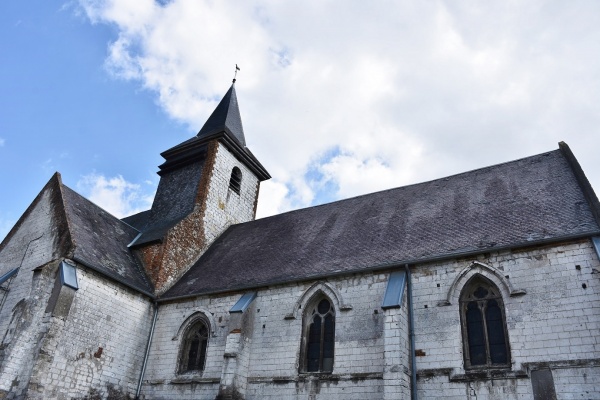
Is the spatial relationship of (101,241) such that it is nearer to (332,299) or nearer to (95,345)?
(95,345)

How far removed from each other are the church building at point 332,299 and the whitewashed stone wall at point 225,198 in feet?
4.22

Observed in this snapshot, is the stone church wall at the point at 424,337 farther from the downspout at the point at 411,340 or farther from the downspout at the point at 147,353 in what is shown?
the downspout at the point at 147,353

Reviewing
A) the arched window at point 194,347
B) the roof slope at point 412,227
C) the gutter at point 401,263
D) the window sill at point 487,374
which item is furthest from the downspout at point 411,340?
the arched window at point 194,347

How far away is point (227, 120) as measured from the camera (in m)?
21.7

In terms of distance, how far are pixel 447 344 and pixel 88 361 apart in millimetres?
9139

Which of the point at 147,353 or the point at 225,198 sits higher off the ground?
the point at 225,198

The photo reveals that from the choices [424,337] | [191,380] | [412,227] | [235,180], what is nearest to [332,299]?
[424,337]

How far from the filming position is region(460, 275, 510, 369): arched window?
9.85m

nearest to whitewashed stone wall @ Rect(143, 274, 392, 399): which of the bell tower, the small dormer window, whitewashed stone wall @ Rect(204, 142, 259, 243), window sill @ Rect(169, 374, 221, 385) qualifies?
window sill @ Rect(169, 374, 221, 385)

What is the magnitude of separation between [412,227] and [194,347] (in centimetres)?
714

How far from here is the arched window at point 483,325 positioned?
9852 millimetres

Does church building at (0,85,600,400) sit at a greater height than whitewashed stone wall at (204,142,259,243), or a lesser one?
lesser

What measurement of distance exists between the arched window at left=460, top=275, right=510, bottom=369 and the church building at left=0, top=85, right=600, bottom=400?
31mm

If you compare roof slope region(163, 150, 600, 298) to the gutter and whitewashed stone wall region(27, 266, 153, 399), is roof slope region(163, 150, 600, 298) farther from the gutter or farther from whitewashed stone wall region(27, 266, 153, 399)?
whitewashed stone wall region(27, 266, 153, 399)
